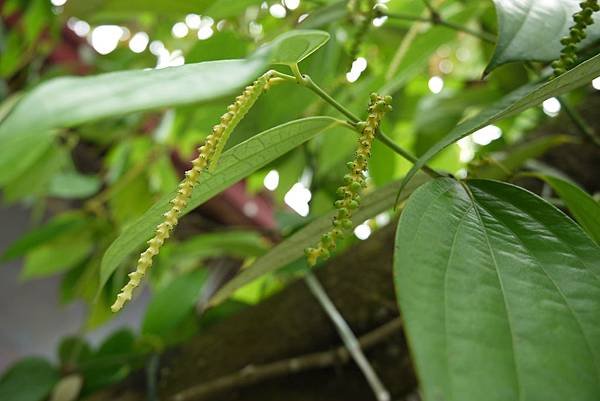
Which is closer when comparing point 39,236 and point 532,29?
point 532,29

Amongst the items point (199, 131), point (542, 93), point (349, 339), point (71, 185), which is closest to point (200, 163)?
point (542, 93)

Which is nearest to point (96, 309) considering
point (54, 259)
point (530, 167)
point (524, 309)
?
point (54, 259)

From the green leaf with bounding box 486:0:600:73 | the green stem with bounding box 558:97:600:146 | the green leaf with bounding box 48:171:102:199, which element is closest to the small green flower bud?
the green leaf with bounding box 486:0:600:73

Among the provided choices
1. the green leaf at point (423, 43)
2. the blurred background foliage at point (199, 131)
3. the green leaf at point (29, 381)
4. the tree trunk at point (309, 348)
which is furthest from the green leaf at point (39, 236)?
the green leaf at point (423, 43)

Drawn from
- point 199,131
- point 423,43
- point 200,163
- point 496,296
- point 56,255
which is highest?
point 56,255

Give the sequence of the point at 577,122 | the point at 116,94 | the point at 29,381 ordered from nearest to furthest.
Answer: the point at 116,94, the point at 577,122, the point at 29,381

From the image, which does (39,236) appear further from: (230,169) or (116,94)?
(116,94)

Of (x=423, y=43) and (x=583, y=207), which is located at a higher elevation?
(x=423, y=43)
